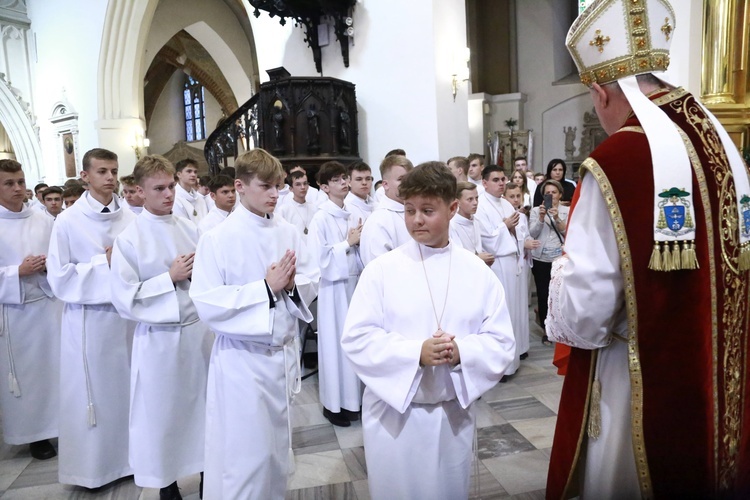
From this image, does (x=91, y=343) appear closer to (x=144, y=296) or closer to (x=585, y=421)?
(x=144, y=296)

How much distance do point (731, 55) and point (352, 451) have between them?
5289 mm

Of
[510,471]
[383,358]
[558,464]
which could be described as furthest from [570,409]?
[510,471]

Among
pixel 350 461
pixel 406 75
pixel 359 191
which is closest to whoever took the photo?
pixel 350 461

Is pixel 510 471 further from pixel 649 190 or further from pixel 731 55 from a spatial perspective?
pixel 731 55

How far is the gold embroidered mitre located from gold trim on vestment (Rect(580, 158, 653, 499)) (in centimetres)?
43

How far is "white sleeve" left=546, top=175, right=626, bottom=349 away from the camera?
1796mm

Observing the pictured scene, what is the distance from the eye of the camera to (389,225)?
3.90 metres

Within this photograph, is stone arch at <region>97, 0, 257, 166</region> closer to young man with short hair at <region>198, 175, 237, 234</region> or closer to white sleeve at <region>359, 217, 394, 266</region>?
young man with short hair at <region>198, 175, 237, 234</region>

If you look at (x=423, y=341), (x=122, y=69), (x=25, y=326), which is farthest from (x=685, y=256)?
(x=122, y=69)

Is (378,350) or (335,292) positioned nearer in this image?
(378,350)

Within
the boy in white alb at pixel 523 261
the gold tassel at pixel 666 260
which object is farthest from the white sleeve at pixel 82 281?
the boy in white alb at pixel 523 261

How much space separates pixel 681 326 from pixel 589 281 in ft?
1.09

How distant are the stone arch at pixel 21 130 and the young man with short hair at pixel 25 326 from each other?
1516cm

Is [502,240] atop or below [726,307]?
below
